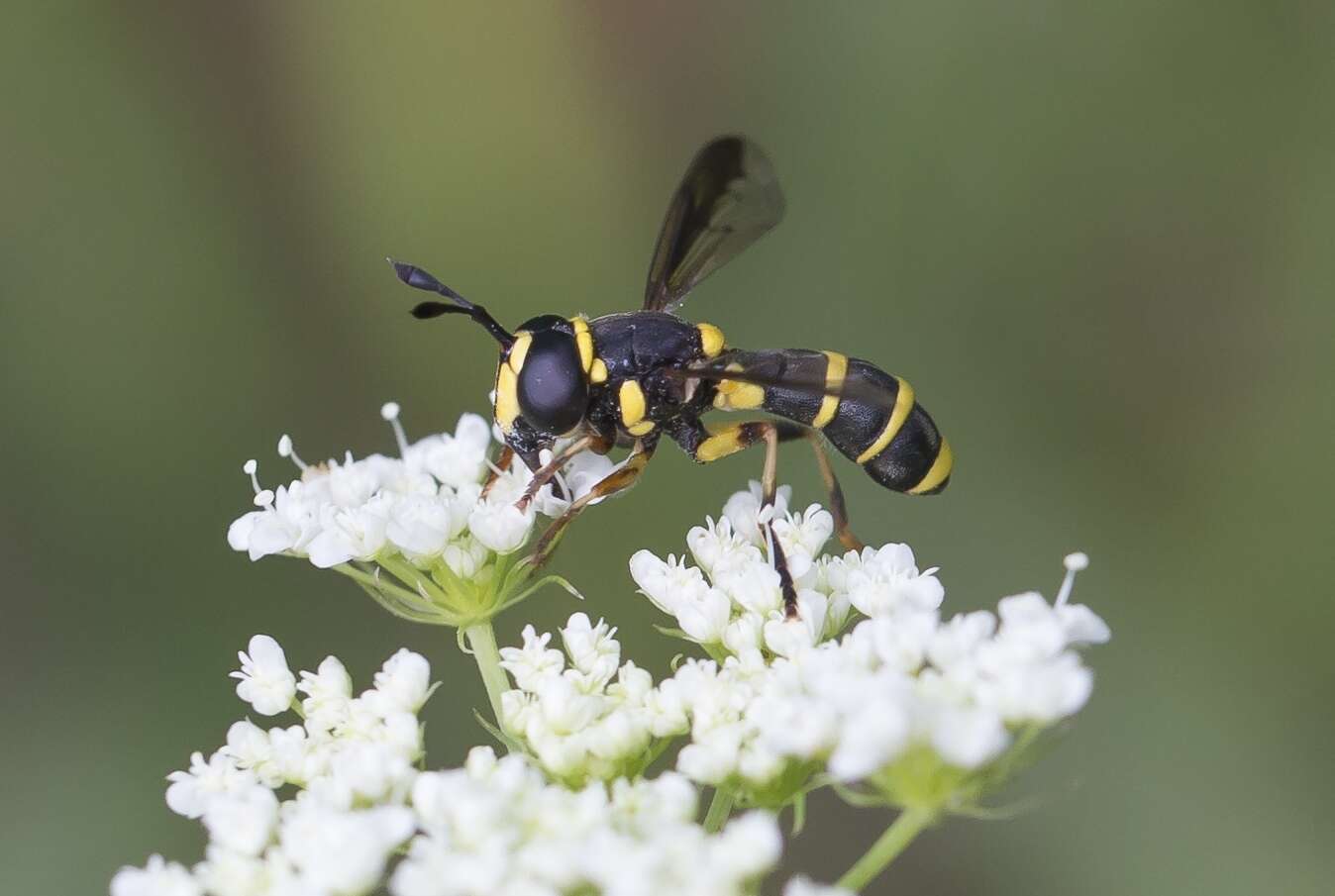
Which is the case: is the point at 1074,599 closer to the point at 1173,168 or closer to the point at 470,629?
the point at 1173,168

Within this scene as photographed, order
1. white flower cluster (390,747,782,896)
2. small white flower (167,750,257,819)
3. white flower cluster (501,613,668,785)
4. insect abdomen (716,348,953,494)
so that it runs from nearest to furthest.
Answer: white flower cluster (390,747,782,896) → white flower cluster (501,613,668,785) → small white flower (167,750,257,819) → insect abdomen (716,348,953,494)

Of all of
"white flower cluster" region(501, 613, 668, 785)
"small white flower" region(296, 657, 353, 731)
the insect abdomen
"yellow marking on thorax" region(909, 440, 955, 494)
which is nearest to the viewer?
"white flower cluster" region(501, 613, 668, 785)

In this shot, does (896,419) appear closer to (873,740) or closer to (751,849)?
(873,740)

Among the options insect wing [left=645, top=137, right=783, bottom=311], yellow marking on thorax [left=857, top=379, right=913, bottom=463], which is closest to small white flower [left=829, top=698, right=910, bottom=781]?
yellow marking on thorax [left=857, top=379, right=913, bottom=463]

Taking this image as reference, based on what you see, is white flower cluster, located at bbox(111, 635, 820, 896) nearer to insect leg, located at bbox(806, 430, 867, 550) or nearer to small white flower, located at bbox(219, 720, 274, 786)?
small white flower, located at bbox(219, 720, 274, 786)

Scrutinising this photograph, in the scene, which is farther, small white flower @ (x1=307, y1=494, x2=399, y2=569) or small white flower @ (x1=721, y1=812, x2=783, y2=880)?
small white flower @ (x1=307, y1=494, x2=399, y2=569)

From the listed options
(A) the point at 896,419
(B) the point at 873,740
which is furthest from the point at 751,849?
(A) the point at 896,419

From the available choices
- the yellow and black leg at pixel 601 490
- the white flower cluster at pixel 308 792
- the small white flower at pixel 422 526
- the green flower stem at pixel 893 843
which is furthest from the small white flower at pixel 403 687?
the green flower stem at pixel 893 843
